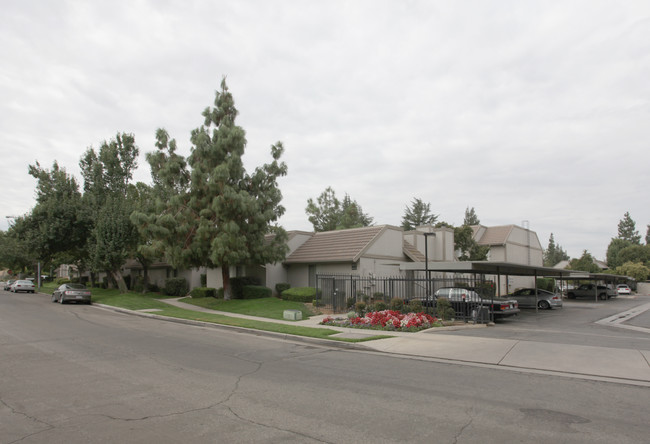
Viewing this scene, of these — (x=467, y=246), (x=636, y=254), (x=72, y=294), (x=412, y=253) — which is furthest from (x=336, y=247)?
(x=636, y=254)

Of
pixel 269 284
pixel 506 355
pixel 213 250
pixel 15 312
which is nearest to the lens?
pixel 506 355

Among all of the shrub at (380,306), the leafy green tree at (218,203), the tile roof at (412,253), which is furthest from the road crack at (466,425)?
the tile roof at (412,253)

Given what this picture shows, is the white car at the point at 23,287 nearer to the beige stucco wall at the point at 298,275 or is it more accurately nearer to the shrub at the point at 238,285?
the shrub at the point at 238,285

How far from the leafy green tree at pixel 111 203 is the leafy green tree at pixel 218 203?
6.16 metres

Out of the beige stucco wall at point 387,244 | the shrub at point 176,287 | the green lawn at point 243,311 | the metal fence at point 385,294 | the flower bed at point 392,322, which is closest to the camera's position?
the green lawn at point 243,311

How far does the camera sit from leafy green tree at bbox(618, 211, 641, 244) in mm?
108275

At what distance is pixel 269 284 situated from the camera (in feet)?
95.6

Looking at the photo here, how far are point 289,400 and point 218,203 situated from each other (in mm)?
17818

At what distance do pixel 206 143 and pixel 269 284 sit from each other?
998 cm

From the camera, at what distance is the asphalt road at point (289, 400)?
5.16 m

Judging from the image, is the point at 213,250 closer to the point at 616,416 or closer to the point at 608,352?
the point at 608,352

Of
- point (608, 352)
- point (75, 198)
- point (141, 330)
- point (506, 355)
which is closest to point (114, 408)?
point (506, 355)

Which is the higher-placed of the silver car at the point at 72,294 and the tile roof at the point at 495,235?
the tile roof at the point at 495,235

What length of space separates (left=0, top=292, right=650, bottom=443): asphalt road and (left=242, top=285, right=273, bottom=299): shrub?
15928mm
